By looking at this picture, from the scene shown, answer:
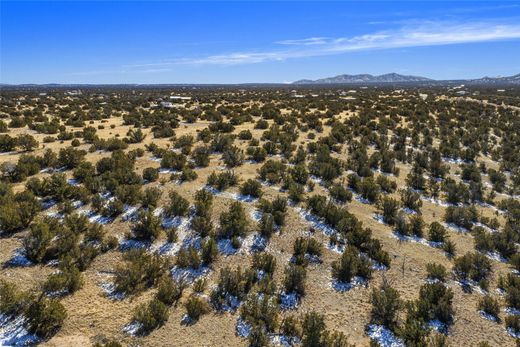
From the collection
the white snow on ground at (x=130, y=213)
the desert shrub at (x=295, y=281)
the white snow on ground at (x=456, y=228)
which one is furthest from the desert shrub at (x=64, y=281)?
the white snow on ground at (x=456, y=228)

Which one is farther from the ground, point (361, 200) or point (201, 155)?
point (201, 155)

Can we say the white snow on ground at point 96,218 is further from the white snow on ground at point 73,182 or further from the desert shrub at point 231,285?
the desert shrub at point 231,285

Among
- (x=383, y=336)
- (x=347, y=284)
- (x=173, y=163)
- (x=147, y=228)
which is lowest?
(x=383, y=336)

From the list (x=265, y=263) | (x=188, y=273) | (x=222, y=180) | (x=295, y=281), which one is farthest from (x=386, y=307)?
(x=222, y=180)

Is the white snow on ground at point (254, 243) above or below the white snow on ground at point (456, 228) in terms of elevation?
above

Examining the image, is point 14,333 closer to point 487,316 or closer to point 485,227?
point 487,316

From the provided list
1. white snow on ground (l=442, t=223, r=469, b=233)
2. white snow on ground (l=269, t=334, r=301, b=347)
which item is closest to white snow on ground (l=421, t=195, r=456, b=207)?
white snow on ground (l=442, t=223, r=469, b=233)
